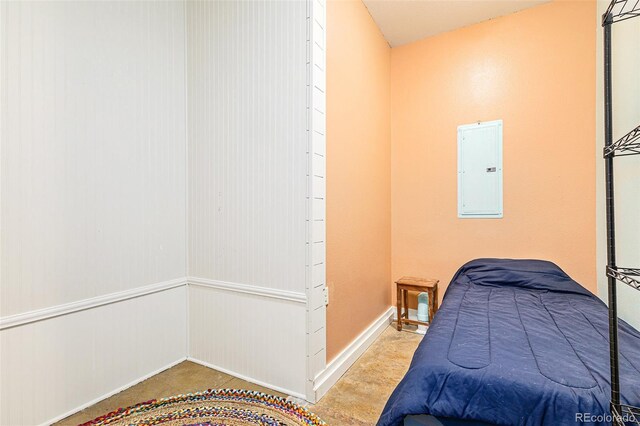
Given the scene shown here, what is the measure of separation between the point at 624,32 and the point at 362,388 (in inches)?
102

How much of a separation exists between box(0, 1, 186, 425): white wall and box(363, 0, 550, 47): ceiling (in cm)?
175

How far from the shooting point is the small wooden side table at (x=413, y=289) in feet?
9.60

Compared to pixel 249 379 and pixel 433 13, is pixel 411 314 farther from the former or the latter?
pixel 433 13

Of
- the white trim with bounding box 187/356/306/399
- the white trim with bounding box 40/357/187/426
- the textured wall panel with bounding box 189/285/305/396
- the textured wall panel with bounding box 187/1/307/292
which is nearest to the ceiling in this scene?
the textured wall panel with bounding box 187/1/307/292

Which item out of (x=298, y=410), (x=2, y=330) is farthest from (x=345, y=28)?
(x=2, y=330)

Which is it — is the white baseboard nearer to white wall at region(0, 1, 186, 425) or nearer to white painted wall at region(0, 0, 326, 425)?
white painted wall at region(0, 0, 326, 425)

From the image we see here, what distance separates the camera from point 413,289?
2992 millimetres

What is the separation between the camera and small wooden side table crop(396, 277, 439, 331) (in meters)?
2.93

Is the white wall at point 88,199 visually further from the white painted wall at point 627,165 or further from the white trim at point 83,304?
the white painted wall at point 627,165

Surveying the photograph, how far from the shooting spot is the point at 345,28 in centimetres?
242

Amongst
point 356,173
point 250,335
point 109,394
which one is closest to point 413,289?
point 356,173

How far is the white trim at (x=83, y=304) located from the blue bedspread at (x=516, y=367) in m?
1.72

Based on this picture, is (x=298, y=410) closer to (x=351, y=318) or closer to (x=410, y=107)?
(x=351, y=318)

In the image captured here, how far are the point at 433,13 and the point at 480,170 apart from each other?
1.48 m
